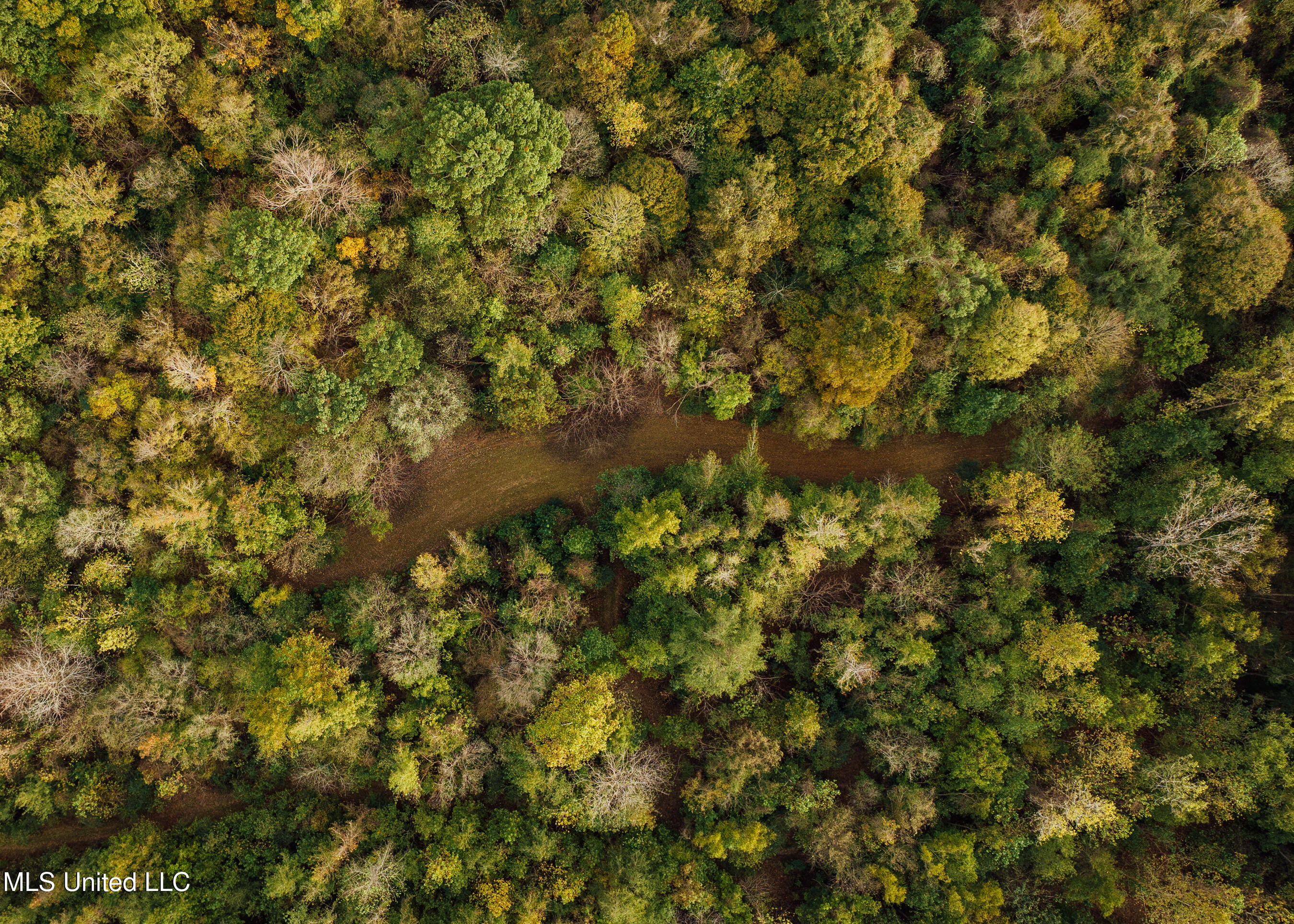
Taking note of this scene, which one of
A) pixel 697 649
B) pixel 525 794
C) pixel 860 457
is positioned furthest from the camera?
pixel 860 457

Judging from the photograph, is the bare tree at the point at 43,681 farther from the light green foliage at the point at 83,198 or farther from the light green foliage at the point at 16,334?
the light green foliage at the point at 83,198

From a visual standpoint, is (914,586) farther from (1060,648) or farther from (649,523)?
(649,523)

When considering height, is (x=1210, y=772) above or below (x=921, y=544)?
below

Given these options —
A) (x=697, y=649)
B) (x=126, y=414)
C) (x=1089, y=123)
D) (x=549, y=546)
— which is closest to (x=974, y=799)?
(x=697, y=649)

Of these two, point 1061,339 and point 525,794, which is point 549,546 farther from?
point 1061,339

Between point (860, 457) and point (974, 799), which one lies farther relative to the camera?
point (860, 457)

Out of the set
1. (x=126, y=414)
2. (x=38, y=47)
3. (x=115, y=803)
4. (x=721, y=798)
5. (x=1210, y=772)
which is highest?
(x=38, y=47)

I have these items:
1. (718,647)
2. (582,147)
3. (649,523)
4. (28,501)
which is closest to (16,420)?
(28,501)
